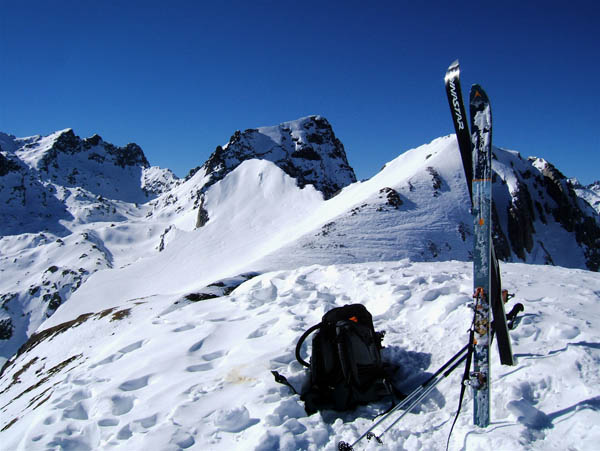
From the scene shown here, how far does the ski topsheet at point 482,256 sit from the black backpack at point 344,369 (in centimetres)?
120

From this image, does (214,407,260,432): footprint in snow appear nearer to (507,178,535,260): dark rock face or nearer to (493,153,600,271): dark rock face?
(493,153,600,271): dark rock face

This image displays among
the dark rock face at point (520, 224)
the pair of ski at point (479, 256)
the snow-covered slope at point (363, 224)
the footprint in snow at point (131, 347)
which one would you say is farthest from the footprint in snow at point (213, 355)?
the dark rock face at point (520, 224)

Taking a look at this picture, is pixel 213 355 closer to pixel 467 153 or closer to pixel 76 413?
pixel 76 413

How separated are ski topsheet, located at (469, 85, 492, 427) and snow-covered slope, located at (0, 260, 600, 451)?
0.40 metres

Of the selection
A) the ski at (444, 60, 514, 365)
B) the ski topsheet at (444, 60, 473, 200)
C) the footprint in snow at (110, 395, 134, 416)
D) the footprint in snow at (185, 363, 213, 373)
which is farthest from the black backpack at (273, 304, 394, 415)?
the ski topsheet at (444, 60, 473, 200)

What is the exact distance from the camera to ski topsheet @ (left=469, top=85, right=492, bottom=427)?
13.0 ft

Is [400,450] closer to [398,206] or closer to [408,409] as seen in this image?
[408,409]

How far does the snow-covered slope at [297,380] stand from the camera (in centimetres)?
399

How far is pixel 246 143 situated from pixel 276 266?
121 meters

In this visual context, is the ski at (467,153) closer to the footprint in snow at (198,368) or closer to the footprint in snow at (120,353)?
the footprint in snow at (198,368)

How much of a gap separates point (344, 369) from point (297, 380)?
87 cm

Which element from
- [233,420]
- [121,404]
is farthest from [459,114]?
[121,404]

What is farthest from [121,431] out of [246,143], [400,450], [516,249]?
[246,143]

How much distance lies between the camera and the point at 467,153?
4543mm
